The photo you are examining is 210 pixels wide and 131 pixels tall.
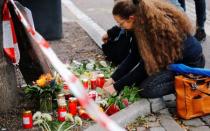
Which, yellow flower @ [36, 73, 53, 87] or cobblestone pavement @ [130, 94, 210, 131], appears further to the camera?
yellow flower @ [36, 73, 53, 87]

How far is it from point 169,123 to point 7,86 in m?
1.38

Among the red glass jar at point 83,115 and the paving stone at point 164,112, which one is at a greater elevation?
the red glass jar at point 83,115

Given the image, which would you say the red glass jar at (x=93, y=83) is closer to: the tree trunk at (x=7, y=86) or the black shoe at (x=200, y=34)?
the tree trunk at (x=7, y=86)

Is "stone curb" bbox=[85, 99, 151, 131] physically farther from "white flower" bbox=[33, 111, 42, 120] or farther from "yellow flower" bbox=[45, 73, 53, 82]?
"yellow flower" bbox=[45, 73, 53, 82]

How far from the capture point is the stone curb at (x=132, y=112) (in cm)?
439

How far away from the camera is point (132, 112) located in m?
4.48

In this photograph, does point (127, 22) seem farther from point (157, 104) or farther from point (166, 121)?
point (166, 121)

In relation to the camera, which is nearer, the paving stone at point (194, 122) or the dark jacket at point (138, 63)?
the paving stone at point (194, 122)

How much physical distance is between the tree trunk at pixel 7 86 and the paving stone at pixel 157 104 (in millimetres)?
1160

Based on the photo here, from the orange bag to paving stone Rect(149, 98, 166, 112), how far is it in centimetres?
23

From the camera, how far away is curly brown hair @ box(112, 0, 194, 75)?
14.4ft

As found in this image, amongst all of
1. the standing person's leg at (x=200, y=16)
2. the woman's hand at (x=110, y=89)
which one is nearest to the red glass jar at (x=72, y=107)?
the woman's hand at (x=110, y=89)

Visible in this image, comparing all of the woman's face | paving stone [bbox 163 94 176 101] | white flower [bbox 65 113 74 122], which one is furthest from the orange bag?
white flower [bbox 65 113 74 122]

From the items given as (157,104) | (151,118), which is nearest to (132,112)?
(151,118)
